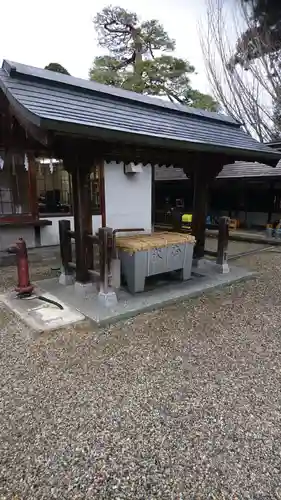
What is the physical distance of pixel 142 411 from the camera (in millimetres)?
1997

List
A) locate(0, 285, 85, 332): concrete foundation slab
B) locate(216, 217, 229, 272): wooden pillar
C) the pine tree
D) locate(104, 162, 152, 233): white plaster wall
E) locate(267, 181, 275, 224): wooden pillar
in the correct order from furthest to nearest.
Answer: the pine tree < locate(267, 181, 275, 224): wooden pillar < locate(104, 162, 152, 233): white plaster wall < locate(216, 217, 229, 272): wooden pillar < locate(0, 285, 85, 332): concrete foundation slab

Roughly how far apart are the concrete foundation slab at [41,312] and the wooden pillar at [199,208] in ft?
9.32

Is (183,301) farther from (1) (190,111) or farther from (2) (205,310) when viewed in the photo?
(1) (190,111)

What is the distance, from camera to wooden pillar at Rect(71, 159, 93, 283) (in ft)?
12.2

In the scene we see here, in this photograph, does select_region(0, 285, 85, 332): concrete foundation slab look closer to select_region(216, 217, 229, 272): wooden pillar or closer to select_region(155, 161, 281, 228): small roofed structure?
select_region(216, 217, 229, 272): wooden pillar

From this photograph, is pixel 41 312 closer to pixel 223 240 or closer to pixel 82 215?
pixel 82 215

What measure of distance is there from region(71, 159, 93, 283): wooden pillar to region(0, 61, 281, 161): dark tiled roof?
71 centimetres

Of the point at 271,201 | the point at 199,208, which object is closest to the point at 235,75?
the point at 271,201

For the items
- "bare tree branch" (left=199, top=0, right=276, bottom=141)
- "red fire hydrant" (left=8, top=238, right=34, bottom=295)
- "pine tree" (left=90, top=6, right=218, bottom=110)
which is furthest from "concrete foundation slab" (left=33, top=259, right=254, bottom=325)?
"bare tree branch" (left=199, top=0, right=276, bottom=141)

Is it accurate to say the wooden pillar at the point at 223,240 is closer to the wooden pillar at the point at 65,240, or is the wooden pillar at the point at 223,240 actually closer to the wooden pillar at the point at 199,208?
the wooden pillar at the point at 199,208

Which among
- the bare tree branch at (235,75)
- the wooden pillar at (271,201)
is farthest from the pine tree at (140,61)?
the wooden pillar at (271,201)

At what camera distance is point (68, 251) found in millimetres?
4457

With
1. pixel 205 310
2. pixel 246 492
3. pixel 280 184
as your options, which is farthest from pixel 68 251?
pixel 280 184

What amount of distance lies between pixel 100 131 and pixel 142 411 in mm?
2540
